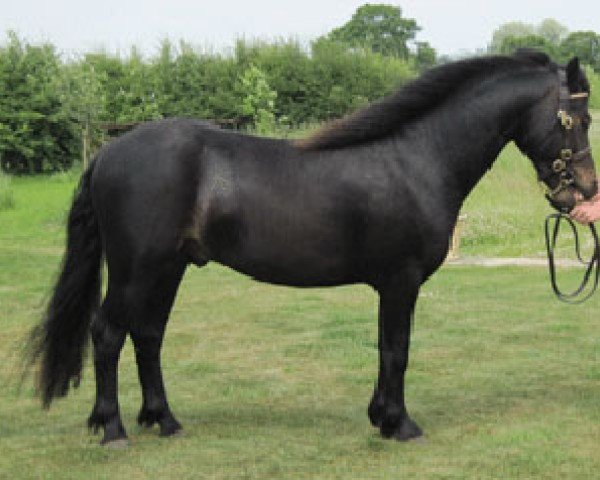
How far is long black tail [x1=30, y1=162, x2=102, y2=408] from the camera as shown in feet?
17.3

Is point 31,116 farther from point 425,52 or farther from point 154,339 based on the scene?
point 425,52

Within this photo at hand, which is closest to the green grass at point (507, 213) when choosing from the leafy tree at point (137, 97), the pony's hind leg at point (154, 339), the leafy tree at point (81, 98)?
the pony's hind leg at point (154, 339)

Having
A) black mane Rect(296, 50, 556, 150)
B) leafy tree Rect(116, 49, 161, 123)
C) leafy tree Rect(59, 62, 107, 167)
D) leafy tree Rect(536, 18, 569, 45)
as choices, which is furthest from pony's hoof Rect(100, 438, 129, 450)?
leafy tree Rect(536, 18, 569, 45)

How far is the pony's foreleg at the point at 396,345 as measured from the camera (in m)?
4.96

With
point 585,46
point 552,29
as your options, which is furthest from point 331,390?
point 552,29

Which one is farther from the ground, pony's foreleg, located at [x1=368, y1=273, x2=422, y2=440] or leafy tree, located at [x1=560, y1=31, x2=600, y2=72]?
leafy tree, located at [x1=560, y1=31, x2=600, y2=72]

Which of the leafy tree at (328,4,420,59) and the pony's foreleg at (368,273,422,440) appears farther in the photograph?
the leafy tree at (328,4,420,59)

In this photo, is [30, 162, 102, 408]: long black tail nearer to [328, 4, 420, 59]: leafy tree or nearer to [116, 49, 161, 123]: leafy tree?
[116, 49, 161, 123]: leafy tree

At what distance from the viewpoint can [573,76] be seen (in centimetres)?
493

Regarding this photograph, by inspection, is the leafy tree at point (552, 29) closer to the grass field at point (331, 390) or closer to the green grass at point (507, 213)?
the green grass at point (507, 213)

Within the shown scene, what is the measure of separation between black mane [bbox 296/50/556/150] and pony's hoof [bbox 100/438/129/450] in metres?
1.90

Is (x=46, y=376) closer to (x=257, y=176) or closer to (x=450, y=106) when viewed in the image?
(x=257, y=176)

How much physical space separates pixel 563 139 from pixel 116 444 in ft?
9.66

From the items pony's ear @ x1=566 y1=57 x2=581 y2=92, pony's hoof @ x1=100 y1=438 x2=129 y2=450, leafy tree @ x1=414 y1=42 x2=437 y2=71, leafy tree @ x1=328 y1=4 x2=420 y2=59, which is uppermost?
leafy tree @ x1=328 y1=4 x2=420 y2=59
